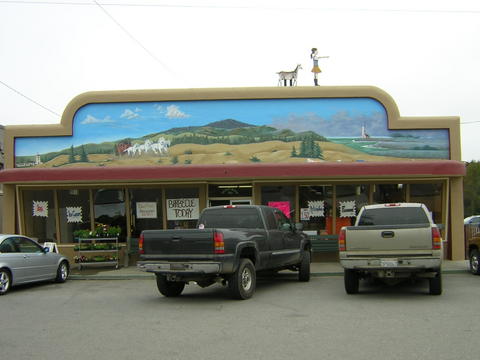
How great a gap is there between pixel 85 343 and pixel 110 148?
12.3 metres

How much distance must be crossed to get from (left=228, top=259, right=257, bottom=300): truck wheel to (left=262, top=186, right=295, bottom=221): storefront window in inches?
289

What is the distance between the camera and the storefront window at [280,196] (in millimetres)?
18359

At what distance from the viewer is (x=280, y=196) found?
18.4 m

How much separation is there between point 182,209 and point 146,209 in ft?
4.17

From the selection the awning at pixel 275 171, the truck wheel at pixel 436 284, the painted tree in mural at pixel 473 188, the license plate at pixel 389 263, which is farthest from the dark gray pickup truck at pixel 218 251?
the painted tree in mural at pixel 473 188

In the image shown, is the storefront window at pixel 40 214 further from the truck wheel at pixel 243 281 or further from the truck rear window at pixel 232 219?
the truck wheel at pixel 243 281

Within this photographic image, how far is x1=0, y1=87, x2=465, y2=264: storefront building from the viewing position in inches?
722

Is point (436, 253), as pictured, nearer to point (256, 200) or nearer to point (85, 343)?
point (85, 343)

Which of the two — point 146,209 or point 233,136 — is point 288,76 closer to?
point 233,136

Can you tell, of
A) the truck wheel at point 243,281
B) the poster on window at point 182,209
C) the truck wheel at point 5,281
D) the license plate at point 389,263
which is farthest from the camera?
the poster on window at point 182,209

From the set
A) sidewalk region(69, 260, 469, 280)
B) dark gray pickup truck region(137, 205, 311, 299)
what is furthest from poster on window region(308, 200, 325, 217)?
dark gray pickup truck region(137, 205, 311, 299)

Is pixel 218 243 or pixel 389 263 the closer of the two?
pixel 218 243

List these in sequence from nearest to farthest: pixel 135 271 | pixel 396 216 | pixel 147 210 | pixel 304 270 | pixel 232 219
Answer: pixel 396 216, pixel 232 219, pixel 304 270, pixel 135 271, pixel 147 210

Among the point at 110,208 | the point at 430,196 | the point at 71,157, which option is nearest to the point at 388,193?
the point at 430,196
